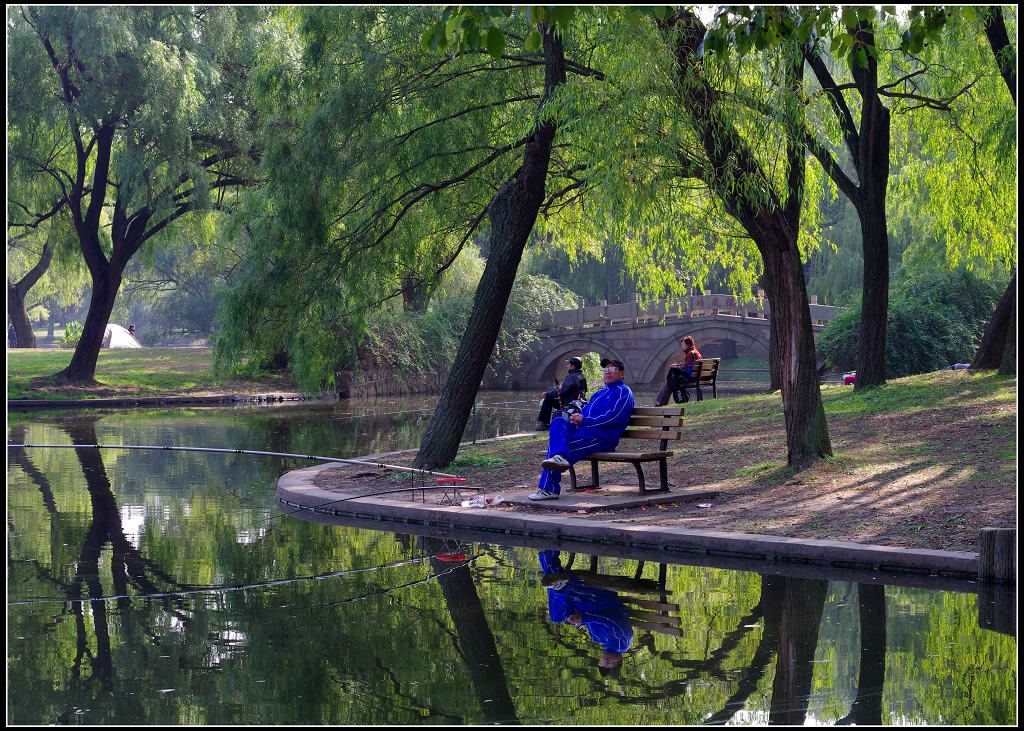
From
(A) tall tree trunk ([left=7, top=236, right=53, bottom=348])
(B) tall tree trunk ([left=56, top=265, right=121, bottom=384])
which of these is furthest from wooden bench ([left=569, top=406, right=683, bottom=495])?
(A) tall tree trunk ([left=7, top=236, right=53, bottom=348])

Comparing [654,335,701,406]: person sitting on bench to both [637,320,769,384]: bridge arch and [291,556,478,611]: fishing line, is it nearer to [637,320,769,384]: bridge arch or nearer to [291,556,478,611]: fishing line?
[291,556,478,611]: fishing line

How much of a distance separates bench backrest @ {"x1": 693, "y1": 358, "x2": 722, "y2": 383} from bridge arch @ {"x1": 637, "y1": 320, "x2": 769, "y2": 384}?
2076cm

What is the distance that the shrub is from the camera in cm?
2805

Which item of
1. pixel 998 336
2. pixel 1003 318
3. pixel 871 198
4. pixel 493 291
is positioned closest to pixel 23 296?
pixel 493 291

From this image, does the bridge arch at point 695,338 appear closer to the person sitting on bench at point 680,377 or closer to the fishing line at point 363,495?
the person sitting on bench at point 680,377

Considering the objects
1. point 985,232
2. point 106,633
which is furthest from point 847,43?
point 985,232

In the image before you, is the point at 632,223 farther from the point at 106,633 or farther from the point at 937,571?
the point at 106,633

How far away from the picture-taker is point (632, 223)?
1140 centimetres

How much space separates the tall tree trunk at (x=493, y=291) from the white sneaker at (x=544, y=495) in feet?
9.22

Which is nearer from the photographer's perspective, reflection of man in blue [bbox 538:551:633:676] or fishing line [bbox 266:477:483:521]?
reflection of man in blue [bbox 538:551:633:676]

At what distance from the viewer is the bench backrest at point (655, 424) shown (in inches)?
420

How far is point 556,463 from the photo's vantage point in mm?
10375

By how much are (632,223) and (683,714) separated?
23.5ft

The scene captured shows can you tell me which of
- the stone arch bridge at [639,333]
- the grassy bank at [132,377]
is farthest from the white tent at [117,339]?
the stone arch bridge at [639,333]
